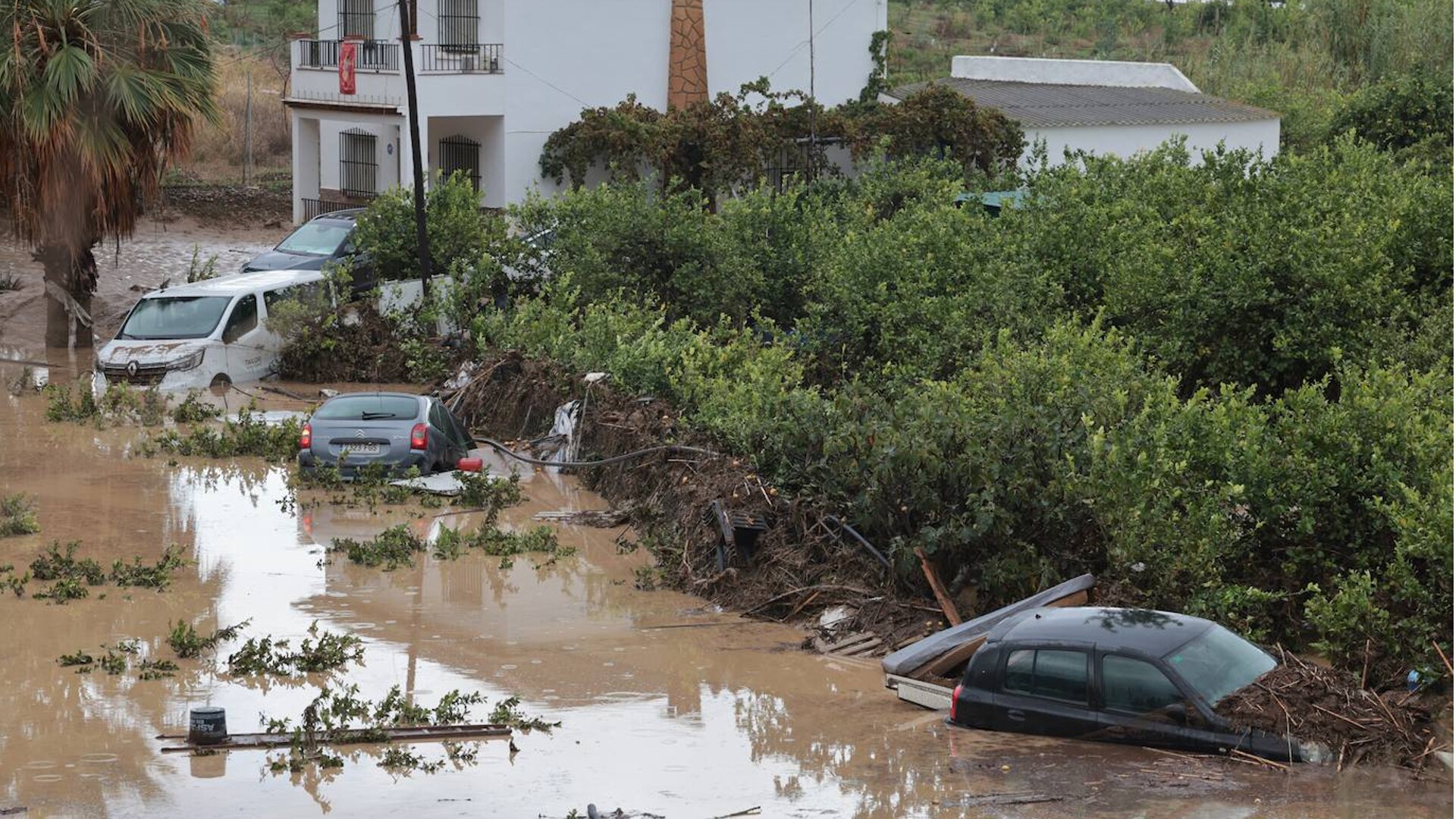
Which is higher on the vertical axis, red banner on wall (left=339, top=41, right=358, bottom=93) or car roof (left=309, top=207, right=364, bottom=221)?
red banner on wall (left=339, top=41, right=358, bottom=93)

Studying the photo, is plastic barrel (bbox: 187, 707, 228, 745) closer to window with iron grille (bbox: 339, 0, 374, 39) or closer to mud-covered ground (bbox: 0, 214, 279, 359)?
mud-covered ground (bbox: 0, 214, 279, 359)

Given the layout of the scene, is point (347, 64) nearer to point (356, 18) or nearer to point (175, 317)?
point (356, 18)

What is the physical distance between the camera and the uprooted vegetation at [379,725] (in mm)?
10672

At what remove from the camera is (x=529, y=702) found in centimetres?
1213

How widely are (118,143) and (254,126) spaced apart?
2516cm

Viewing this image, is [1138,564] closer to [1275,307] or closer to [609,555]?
[609,555]

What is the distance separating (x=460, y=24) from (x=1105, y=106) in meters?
16.5

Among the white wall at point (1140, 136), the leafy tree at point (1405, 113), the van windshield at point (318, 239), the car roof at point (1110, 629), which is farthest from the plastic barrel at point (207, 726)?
the leafy tree at point (1405, 113)

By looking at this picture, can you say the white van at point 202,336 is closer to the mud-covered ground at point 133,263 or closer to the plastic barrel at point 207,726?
the mud-covered ground at point 133,263

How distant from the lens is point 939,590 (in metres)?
14.0

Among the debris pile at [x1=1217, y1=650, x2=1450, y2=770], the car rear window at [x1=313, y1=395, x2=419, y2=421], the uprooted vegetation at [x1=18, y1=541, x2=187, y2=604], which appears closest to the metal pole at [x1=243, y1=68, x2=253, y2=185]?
the car rear window at [x1=313, y1=395, x2=419, y2=421]

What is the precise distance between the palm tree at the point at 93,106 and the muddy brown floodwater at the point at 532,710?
824cm

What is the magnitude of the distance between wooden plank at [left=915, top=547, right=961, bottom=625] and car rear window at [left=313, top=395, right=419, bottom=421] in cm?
766

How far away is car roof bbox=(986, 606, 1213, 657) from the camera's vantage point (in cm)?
1084
